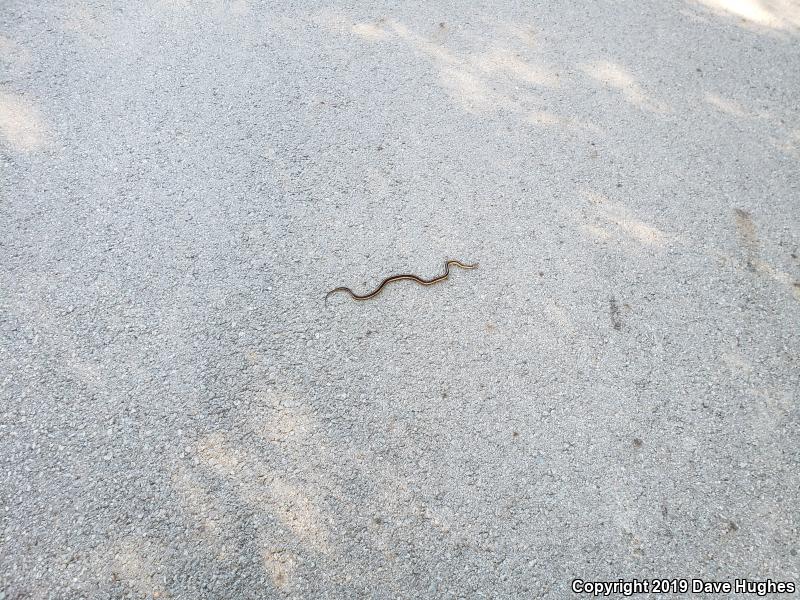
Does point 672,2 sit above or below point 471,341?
above

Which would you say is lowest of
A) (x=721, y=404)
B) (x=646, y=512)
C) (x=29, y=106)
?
(x=29, y=106)

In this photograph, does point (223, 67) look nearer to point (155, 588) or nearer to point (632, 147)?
point (632, 147)

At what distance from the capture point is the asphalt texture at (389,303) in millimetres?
2590

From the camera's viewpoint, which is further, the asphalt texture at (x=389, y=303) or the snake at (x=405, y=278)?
the snake at (x=405, y=278)

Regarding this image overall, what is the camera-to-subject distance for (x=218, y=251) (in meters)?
3.52

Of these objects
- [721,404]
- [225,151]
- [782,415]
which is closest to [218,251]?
[225,151]

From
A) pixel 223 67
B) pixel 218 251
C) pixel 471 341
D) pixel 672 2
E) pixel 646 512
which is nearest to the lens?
pixel 646 512

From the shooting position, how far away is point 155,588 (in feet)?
7.92

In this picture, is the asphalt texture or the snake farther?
the snake

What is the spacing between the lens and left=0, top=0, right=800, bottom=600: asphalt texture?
259cm

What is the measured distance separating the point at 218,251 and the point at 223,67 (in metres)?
1.82

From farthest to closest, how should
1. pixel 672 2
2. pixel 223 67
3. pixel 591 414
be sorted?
1. pixel 672 2
2. pixel 223 67
3. pixel 591 414

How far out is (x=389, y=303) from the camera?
11.1 ft

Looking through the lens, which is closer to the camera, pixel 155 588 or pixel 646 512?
pixel 155 588
